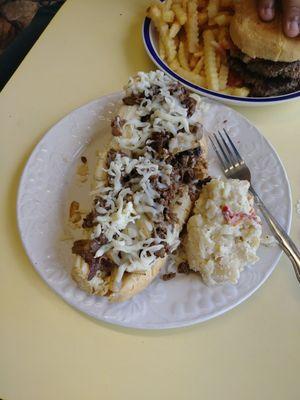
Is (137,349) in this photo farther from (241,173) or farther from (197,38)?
(197,38)

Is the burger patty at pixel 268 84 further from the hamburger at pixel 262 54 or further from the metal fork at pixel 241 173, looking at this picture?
the metal fork at pixel 241 173

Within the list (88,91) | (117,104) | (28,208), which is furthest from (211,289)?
(88,91)

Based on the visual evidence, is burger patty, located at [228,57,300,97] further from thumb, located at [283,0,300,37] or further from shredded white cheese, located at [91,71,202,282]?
shredded white cheese, located at [91,71,202,282]

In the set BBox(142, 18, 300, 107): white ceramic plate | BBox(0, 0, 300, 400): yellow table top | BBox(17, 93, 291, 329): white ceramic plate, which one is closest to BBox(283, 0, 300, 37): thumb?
BBox(142, 18, 300, 107): white ceramic plate

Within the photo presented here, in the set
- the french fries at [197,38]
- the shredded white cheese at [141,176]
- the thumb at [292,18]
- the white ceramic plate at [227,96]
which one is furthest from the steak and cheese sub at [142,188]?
the thumb at [292,18]

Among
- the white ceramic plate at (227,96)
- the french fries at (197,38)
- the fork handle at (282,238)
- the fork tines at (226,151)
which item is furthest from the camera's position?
the french fries at (197,38)

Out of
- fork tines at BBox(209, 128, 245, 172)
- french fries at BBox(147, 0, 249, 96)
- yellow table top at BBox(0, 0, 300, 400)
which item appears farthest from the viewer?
french fries at BBox(147, 0, 249, 96)
